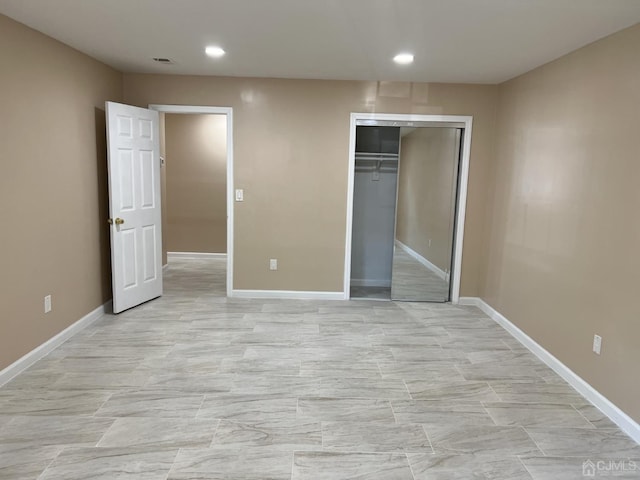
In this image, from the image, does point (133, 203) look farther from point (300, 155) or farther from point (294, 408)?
point (294, 408)

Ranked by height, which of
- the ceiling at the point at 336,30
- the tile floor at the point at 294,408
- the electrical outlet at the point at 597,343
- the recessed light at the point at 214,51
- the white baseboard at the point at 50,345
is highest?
the recessed light at the point at 214,51

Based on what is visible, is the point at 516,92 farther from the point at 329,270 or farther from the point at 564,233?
the point at 329,270

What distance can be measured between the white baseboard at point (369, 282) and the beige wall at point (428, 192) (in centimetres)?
60

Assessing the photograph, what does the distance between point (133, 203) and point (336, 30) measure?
2618 millimetres

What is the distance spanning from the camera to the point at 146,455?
7.04 ft

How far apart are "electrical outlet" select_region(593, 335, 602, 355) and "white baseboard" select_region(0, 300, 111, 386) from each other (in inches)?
153

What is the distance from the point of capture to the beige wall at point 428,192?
4.86 meters

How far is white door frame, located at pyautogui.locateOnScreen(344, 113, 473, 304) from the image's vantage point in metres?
4.63

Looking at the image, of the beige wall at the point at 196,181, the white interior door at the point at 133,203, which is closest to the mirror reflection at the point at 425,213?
the white interior door at the point at 133,203

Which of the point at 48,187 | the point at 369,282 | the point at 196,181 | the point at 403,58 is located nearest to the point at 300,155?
the point at 403,58

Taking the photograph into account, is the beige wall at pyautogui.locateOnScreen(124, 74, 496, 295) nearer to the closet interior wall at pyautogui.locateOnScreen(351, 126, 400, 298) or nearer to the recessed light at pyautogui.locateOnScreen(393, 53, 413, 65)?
the closet interior wall at pyautogui.locateOnScreen(351, 126, 400, 298)

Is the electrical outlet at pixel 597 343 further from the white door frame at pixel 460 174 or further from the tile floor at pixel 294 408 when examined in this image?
the white door frame at pixel 460 174

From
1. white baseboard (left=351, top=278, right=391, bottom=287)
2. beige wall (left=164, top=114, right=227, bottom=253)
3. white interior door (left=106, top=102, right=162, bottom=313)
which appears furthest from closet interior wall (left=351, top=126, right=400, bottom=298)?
beige wall (left=164, top=114, right=227, bottom=253)

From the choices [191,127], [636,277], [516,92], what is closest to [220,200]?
[191,127]
